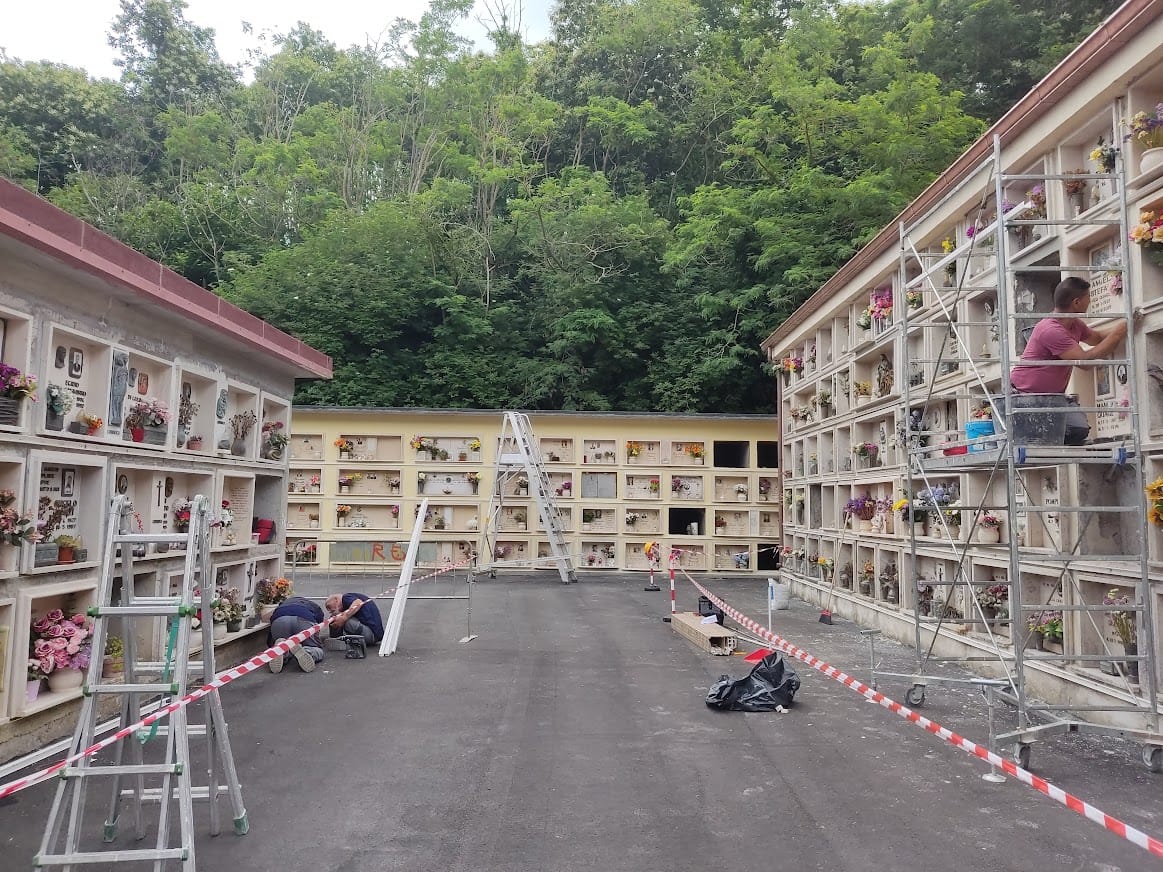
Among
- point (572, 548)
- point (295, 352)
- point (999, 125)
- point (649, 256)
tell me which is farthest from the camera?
point (649, 256)

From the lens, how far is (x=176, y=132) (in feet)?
90.5

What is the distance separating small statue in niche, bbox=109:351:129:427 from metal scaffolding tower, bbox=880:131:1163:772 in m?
6.50

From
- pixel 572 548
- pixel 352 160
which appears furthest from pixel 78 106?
pixel 572 548

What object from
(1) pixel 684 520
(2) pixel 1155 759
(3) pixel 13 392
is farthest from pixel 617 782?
A: (1) pixel 684 520

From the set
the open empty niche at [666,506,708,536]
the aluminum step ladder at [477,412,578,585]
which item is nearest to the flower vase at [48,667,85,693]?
the aluminum step ladder at [477,412,578,585]

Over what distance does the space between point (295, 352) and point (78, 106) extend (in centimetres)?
2688

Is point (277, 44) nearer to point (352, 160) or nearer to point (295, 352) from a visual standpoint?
point (352, 160)

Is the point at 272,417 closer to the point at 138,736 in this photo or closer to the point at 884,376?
the point at 138,736

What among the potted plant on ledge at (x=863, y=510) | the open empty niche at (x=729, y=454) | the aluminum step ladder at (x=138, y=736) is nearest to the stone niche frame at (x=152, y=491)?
the aluminum step ladder at (x=138, y=736)

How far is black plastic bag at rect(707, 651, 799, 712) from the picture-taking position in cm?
648

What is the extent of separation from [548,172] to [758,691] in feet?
85.3

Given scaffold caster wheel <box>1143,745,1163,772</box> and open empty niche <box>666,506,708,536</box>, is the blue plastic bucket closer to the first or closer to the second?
scaffold caster wheel <box>1143,745,1163,772</box>

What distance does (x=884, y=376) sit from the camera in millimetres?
11094

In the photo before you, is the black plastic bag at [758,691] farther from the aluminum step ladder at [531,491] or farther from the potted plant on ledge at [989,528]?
the aluminum step ladder at [531,491]
